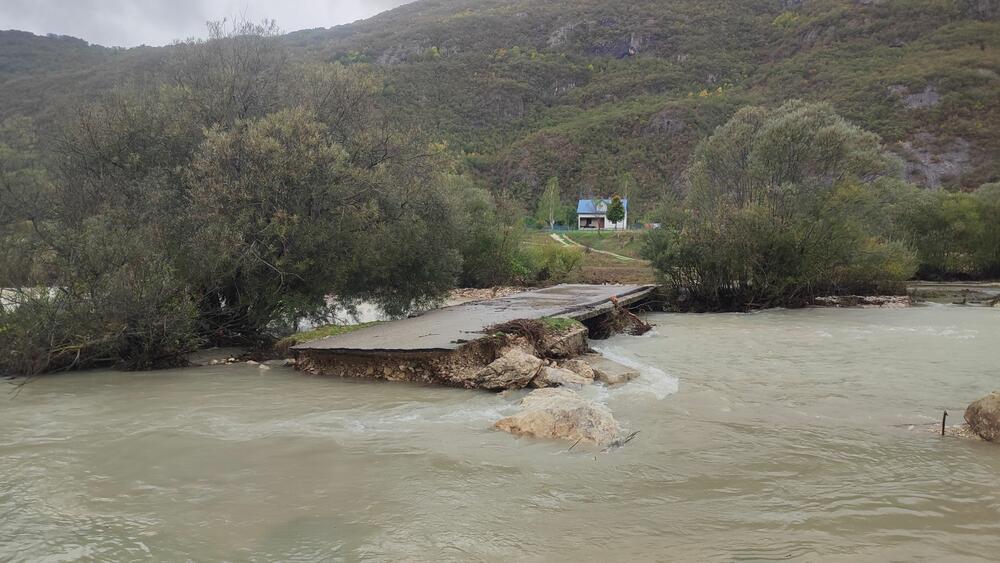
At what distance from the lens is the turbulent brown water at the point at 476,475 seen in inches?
189

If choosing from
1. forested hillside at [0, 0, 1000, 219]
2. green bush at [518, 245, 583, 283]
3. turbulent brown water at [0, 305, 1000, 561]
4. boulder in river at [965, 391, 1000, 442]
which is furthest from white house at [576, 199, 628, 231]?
boulder in river at [965, 391, 1000, 442]

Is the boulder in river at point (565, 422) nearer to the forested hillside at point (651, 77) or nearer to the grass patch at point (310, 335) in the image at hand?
the grass patch at point (310, 335)

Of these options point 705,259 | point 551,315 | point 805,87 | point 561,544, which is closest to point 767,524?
point 561,544

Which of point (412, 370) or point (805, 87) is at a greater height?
point (805, 87)

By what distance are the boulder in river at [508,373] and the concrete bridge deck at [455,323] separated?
0.80 meters

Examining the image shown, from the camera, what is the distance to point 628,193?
278 feet

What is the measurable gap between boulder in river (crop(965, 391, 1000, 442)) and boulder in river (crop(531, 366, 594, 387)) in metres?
5.18

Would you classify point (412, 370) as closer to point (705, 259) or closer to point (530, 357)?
point (530, 357)

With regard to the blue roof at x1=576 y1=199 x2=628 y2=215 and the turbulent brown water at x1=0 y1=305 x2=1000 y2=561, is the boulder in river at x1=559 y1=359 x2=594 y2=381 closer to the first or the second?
the turbulent brown water at x1=0 y1=305 x2=1000 y2=561

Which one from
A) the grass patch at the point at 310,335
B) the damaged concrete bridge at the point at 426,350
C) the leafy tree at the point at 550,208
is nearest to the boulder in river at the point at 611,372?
the damaged concrete bridge at the point at 426,350

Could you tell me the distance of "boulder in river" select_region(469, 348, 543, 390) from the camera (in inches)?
402

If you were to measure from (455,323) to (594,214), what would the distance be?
71.5 metres

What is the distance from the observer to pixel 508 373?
33.8 feet

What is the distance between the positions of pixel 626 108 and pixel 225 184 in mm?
102656
